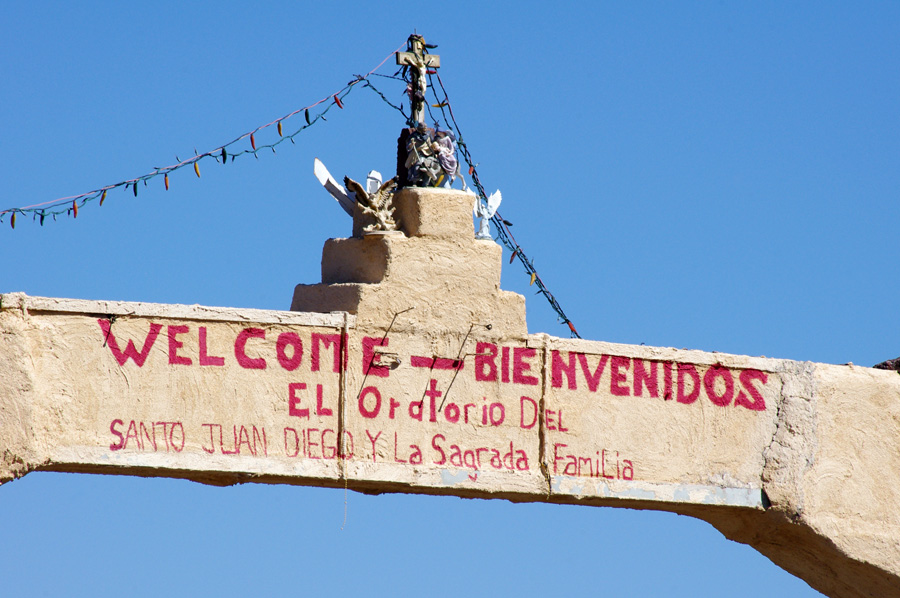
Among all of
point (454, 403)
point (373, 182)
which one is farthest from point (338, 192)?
point (454, 403)

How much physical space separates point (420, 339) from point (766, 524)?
343 cm

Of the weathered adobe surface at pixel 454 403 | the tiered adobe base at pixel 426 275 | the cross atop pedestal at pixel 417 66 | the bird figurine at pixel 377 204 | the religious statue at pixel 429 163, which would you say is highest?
the cross atop pedestal at pixel 417 66

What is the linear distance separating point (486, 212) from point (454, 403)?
175cm

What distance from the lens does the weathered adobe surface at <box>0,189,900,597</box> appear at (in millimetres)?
10922

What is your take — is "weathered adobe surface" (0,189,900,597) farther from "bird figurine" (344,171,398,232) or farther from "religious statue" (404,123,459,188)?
"religious statue" (404,123,459,188)

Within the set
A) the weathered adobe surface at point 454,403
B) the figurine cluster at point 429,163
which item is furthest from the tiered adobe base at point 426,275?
the figurine cluster at point 429,163

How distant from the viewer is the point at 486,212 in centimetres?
1271

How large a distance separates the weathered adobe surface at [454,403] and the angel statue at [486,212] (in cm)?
29

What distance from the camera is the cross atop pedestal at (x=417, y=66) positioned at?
→ 12.7m

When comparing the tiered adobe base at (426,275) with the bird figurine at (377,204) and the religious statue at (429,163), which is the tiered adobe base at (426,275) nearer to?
the bird figurine at (377,204)

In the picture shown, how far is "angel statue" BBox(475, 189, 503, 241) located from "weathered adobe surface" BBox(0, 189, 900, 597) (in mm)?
295

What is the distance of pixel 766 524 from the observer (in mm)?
12898

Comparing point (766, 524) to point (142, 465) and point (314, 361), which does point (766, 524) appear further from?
point (142, 465)

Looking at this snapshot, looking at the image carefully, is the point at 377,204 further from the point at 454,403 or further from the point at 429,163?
the point at 454,403
